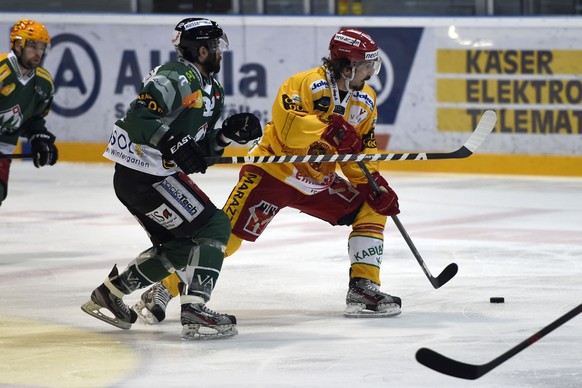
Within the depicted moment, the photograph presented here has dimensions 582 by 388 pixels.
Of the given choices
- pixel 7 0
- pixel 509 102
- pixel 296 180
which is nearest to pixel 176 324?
pixel 296 180

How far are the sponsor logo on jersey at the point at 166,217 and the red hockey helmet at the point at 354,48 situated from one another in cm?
90

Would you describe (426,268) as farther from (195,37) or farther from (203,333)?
(195,37)

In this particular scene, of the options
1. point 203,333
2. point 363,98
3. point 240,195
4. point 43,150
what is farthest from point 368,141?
point 43,150

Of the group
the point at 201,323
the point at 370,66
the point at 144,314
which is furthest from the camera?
the point at 370,66

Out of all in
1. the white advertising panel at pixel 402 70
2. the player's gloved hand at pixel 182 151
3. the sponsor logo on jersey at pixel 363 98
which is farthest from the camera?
the white advertising panel at pixel 402 70

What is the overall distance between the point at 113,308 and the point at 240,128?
0.75m

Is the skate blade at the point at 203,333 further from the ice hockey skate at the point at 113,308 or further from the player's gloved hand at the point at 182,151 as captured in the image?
the player's gloved hand at the point at 182,151

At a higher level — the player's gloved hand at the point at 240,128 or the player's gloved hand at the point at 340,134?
the player's gloved hand at the point at 240,128

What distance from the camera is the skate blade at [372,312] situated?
4.89 meters

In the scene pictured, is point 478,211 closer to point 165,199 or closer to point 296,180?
point 296,180

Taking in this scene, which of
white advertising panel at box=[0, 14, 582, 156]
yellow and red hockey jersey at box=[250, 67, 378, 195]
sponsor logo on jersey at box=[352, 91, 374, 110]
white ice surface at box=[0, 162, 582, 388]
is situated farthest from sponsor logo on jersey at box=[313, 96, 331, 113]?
white advertising panel at box=[0, 14, 582, 156]

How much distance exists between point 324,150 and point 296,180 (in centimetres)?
16

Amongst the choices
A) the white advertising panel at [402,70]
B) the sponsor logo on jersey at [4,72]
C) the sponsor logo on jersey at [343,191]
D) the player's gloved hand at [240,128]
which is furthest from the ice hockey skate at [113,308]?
the white advertising panel at [402,70]

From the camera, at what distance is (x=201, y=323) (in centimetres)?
443
